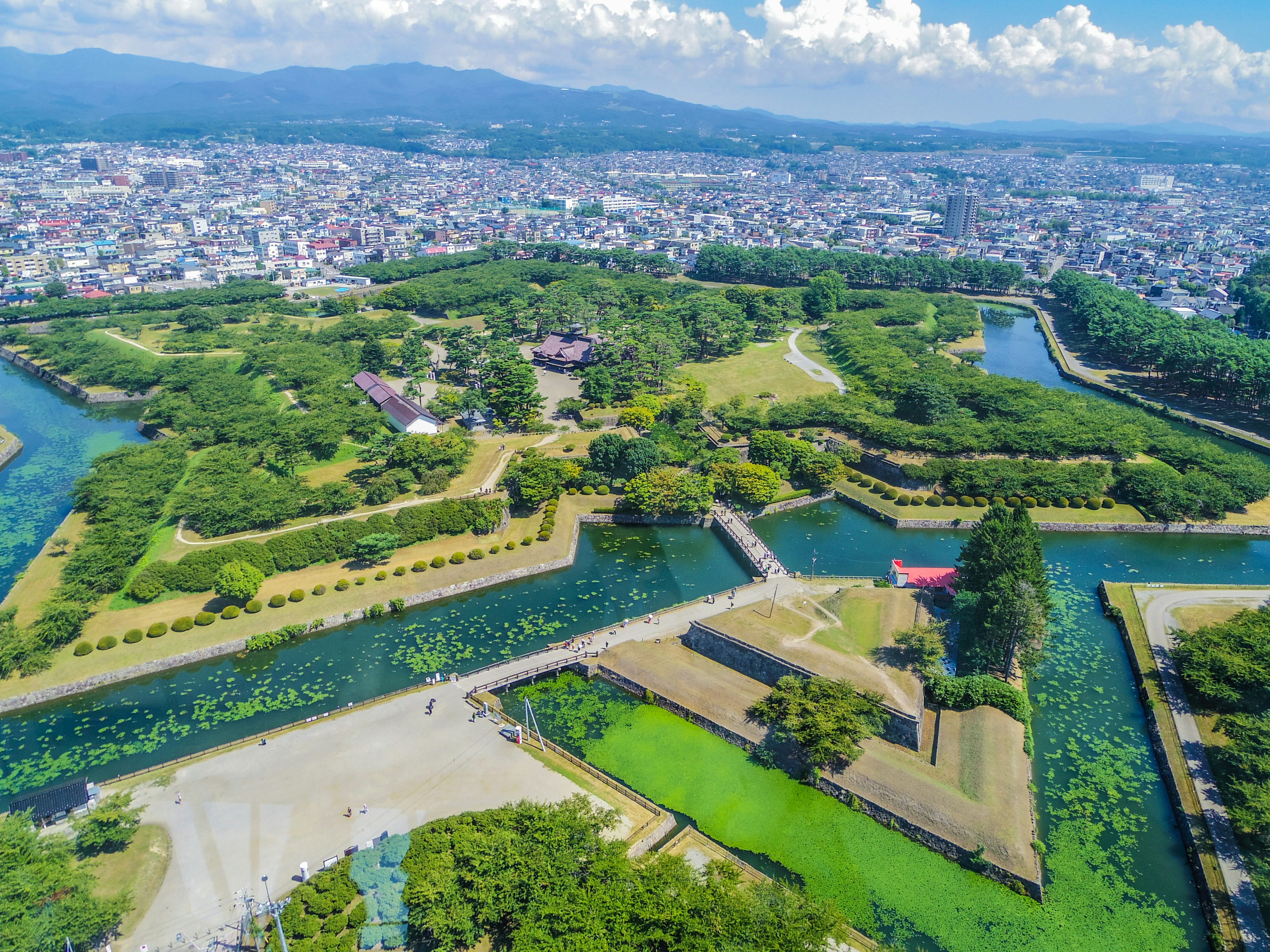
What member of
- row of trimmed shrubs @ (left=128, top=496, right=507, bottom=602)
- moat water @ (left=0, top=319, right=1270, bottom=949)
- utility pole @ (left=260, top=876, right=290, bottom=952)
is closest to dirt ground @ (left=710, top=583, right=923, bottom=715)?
moat water @ (left=0, top=319, right=1270, bottom=949)

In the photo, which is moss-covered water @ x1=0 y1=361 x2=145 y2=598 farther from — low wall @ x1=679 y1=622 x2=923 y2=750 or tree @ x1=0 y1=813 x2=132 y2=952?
low wall @ x1=679 y1=622 x2=923 y2=750

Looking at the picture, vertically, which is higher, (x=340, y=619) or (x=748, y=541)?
→ (x=748, y=541)

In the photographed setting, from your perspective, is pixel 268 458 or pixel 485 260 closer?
pixel 268 458

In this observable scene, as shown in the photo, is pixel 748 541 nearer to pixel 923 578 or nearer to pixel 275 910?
pixel 923 578

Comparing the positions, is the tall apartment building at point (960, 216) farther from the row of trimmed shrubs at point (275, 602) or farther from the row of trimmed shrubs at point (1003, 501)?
the row of trimmed shrubs at point (275, 602)

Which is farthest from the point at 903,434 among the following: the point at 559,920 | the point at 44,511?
the point at 44,511

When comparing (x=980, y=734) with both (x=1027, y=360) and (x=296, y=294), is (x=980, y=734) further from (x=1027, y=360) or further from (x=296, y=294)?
(x=296, y=294)

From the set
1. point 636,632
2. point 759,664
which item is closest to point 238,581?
point 636,632
